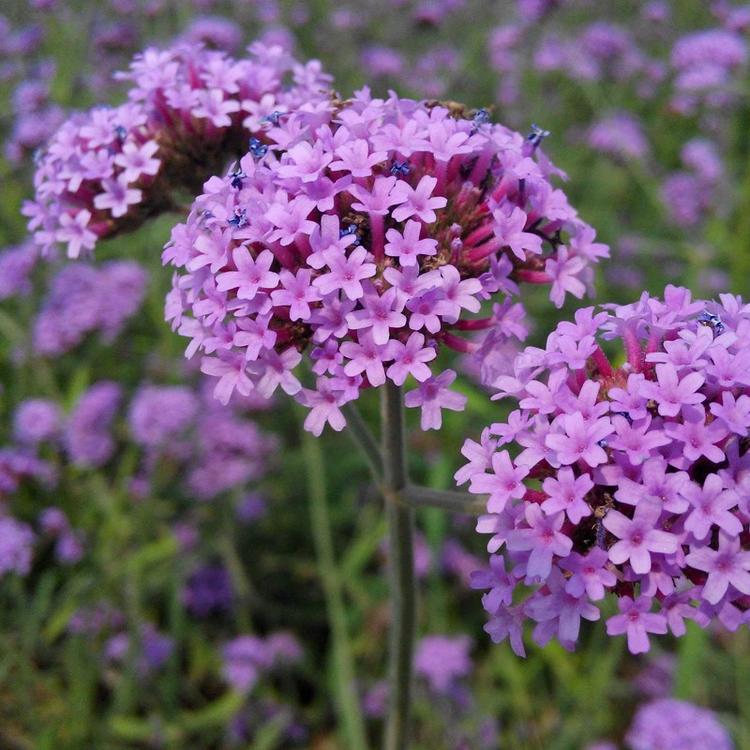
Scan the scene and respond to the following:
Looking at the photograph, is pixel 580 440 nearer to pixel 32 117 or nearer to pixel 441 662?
pixel 441 662

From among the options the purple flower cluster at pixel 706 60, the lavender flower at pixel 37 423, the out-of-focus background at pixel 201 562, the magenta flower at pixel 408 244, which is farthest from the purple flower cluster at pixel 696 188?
the magenta flower at pixel 408 244

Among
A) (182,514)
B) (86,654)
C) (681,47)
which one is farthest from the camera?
(681,47)

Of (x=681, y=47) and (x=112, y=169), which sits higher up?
(x=681, y=47)

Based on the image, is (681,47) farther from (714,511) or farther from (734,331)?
Result: (714,511)

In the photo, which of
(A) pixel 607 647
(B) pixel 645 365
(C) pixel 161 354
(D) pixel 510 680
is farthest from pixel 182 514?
(B) pixel 645 365

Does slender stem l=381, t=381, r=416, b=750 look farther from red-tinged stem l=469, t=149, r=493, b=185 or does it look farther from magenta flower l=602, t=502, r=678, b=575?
magenta flower l=602, t=502, r=678, b=575

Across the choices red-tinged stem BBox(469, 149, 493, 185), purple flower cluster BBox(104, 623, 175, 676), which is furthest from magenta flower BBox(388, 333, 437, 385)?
purple flower cluster BBox(104, 623, 175, 676)

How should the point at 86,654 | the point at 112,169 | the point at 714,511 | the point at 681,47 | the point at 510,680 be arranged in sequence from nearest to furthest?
the point at 714,511 → the point at 112,169 → the point at 86,654 → the point at 510,680 → the point at 681,47

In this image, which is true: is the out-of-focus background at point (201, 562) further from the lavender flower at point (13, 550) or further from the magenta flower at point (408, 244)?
the magenta flower at point (408, 244)
